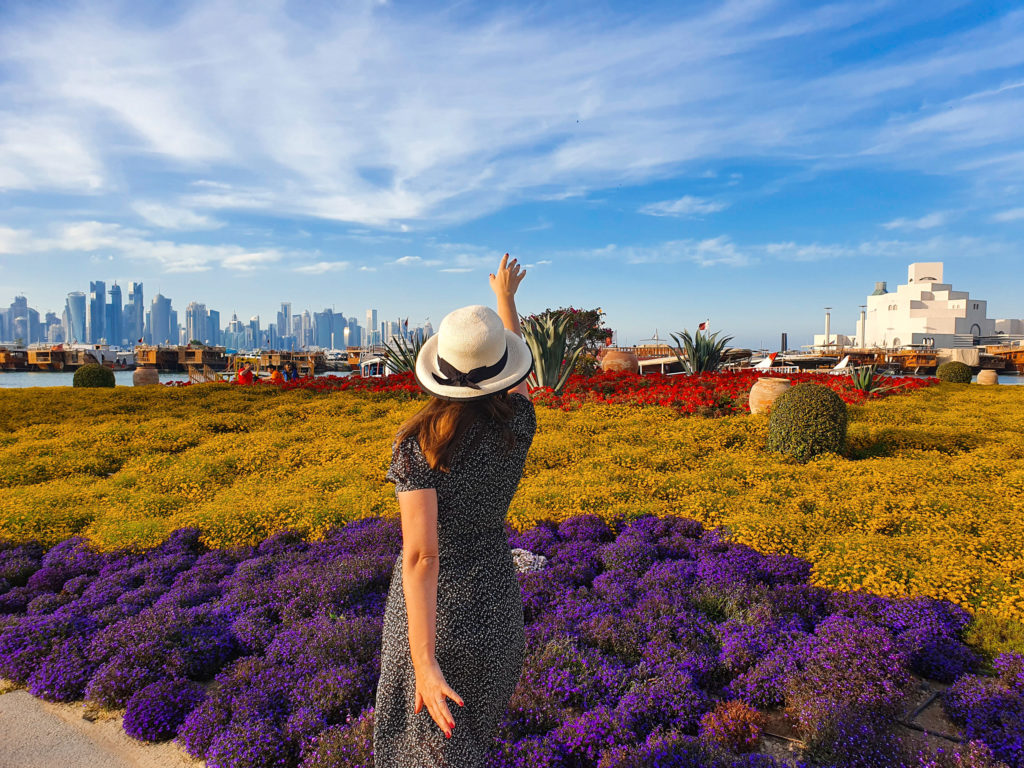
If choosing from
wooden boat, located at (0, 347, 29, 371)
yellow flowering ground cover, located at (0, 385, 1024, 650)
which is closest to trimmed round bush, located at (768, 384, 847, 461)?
yellow flowering ground cover, located at (0, 385, 1024, 650)

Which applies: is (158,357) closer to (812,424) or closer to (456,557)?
(812,424)

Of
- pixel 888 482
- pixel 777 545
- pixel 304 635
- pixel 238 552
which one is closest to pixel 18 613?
pixel 238 552

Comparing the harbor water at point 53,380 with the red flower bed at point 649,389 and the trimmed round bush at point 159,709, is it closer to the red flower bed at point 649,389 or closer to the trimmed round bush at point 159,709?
the red flower bed at point 649,389

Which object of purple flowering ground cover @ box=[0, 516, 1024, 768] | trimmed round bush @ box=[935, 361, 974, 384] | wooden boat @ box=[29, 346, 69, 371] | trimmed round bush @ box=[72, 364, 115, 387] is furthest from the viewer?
wooden boat @ box=[29, 346, 69, 371]

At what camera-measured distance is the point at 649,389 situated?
13.4 meters

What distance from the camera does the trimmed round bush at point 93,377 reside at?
1836 centimetres

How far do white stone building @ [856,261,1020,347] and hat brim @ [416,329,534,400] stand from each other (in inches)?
4866

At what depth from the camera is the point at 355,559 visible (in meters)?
4.91

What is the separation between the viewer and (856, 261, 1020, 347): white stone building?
358ft

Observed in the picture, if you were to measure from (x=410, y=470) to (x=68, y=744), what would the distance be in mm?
3082

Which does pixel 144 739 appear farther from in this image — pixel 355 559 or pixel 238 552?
pixel 238 552

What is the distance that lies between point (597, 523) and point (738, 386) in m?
9.08

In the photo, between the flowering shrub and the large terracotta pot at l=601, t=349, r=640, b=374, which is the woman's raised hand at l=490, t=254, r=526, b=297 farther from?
the large terracotta pot at l=601, t=349, r=640, b=374

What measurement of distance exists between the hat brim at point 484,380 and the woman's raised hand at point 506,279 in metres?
0.49
